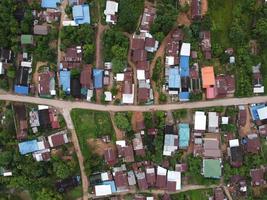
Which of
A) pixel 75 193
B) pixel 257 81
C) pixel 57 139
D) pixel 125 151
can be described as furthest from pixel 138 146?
pixel 257 81

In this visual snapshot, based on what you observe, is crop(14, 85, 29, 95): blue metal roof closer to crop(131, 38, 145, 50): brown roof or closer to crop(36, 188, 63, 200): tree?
crop(36, 188, 63, 200): tree

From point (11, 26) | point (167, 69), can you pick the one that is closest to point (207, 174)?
point (167, 69)

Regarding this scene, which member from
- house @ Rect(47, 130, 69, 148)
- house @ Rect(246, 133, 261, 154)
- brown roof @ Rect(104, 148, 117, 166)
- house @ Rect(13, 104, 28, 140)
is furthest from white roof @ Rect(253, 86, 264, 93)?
house @ Rect(13, 104, 28, 140)

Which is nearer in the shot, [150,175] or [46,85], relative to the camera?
[150,175]

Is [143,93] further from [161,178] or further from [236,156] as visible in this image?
[236,156]

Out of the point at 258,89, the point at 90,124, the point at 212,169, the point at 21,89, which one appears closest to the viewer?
the point at 212,169

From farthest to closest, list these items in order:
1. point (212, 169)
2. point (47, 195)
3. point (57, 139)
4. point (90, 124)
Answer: point (90, 124) < point (57, 139) < point (212, 169) < point (47, 195)

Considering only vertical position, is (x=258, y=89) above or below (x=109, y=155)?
above
